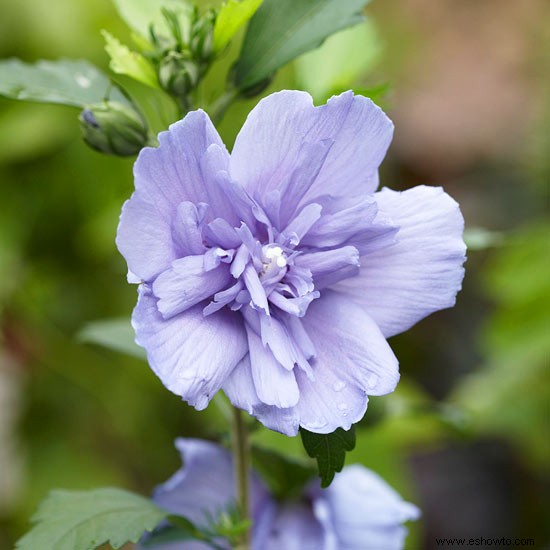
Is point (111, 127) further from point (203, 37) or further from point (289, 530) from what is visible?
point (289, 530)

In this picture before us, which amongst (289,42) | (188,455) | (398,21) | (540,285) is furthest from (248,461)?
(398,21)

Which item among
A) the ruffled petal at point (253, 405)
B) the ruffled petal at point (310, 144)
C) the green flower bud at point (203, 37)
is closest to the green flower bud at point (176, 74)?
the green flower bud at point (203, 37)

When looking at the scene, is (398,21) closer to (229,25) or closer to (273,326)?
(229,25)

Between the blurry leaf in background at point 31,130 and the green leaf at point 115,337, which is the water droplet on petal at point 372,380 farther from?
the blurry leaf in background at point 31,130

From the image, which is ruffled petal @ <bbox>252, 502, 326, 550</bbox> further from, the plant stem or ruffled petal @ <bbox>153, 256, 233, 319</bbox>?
ruffled petal @ <bbox>153, 256, 233, 319</bbox>

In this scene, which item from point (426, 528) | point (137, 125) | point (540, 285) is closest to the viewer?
point (137, 125)

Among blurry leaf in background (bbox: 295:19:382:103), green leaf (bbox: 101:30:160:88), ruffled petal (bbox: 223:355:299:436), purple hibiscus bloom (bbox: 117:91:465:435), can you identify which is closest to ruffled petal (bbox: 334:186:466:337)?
purple hibiscus bloom (bbox: 117:91:465:435)
